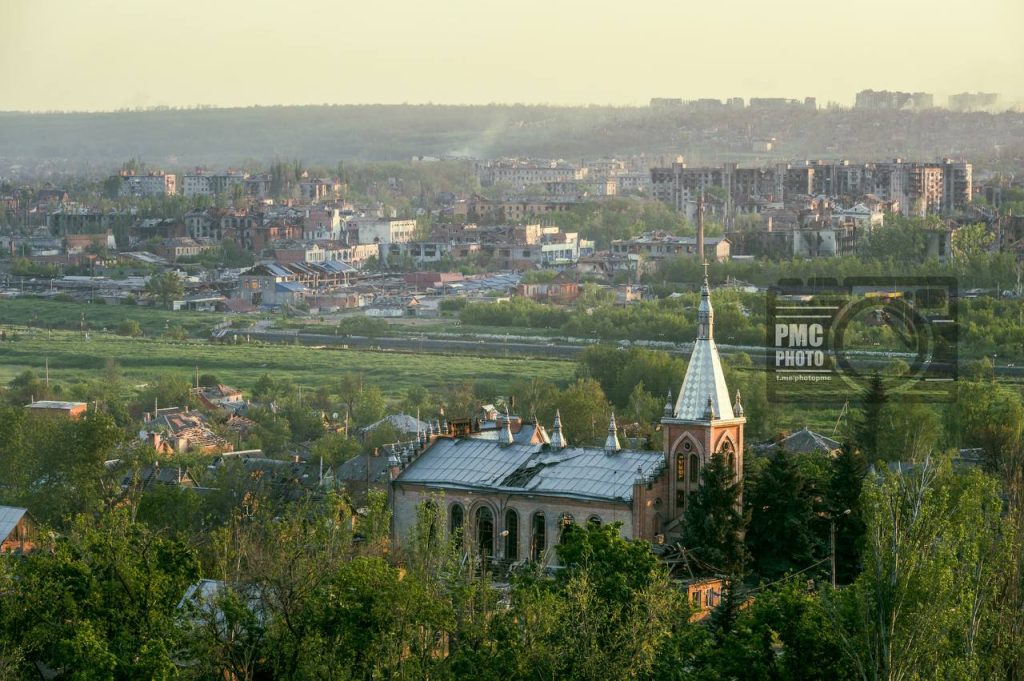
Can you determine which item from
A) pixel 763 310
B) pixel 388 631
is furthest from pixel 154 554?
pixel 763 310

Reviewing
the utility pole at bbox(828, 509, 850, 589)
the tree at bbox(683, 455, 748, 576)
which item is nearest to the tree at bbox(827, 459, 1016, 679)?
the tree at bbox(683, 455, 748, 576)

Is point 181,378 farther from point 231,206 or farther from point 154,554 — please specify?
point 231,206

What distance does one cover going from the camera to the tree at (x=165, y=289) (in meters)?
78.7

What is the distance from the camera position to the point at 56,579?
21.0 m

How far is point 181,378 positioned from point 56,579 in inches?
1343

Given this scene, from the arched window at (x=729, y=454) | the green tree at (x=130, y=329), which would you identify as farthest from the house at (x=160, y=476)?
the green tree at (x=130, y=329)

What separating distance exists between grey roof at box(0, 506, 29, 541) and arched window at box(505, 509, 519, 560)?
20.9ft

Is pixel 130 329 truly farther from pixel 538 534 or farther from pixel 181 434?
pixel 538 534

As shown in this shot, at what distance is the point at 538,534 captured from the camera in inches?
1089

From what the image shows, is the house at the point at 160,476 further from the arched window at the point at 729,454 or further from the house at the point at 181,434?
the arched window at the point at 729,454

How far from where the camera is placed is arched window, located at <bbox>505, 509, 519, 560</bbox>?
27.8 m

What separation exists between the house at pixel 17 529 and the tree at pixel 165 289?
48.9 m

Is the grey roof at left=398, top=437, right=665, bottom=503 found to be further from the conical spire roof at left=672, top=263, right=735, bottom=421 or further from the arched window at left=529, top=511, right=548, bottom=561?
the conical spire roof at left=672, top=263, right=735, bottom=421

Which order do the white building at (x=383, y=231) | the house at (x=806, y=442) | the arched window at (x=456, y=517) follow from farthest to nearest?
1. the white building at (x=383, y=231)
2. the house at (x=806, y=442)
3. the arched window at (x=456, y=517)
